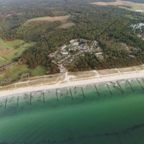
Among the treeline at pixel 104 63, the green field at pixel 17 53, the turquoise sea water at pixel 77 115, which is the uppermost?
the green field at pixel 17 53

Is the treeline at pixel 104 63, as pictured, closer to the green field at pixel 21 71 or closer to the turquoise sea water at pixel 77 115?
the turquoise sea water at pixel 77 115

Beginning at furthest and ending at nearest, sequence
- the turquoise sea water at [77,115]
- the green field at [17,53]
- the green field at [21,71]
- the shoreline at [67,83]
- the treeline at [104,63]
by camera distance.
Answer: the green field at [17,53]
the treeline at [104,63]
the green field at [21,71]
the shoreline at [67,83]
the turquoise sea water at [77,115]

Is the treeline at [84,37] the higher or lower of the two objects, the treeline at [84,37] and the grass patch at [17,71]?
the higher

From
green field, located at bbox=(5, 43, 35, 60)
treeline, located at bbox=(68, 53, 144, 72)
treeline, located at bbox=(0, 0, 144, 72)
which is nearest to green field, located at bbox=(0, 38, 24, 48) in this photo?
treeline, located at bbox=(0, 0, 144, 72)

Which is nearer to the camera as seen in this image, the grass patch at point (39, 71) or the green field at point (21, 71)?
the green field at point (21, 71)

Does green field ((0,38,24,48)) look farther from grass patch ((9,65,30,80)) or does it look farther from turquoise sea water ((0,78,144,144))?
turquoise sea water ((0,78,144,144))

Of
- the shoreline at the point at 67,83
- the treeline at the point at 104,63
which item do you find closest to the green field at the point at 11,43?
the shoreline at the point at 67,83

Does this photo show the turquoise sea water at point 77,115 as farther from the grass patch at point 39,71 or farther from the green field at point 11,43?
the green field at point 11,43

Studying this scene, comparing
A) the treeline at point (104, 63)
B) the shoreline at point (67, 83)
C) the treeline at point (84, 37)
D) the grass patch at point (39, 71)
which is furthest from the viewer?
the treeline at point (84, 37)

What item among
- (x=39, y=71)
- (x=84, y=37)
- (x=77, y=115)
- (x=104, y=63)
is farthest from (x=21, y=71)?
(x=84, y=37)
